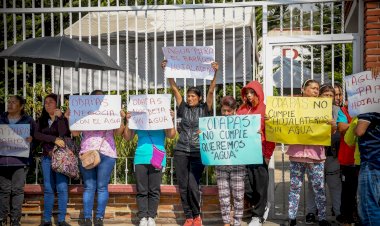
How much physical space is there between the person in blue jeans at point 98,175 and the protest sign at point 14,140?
0.62 m

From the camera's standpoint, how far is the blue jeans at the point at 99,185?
7215 millimetres

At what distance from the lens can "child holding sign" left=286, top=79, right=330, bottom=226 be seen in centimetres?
686

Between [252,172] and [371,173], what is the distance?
2.15 meters

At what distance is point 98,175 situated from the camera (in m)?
7.23

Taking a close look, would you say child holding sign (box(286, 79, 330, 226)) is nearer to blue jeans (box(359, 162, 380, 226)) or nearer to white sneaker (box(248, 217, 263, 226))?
white sneaker (box(248, 217, 263, 226))

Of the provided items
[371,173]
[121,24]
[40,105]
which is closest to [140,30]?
[121,24]

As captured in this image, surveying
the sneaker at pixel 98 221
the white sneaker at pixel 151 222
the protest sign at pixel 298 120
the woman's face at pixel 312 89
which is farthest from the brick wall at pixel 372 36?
the sneaker at pixel 98 221

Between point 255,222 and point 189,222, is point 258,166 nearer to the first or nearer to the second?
point 255,222

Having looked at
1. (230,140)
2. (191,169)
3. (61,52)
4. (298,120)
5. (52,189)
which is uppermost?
(61,52)

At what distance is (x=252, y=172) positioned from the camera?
7.13 m

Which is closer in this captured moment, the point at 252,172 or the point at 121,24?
the point at 252,172

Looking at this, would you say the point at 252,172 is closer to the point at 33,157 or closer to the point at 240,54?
the point at 240,54

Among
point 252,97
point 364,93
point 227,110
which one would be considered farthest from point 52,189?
point 364,93

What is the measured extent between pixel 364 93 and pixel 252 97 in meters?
1.66
